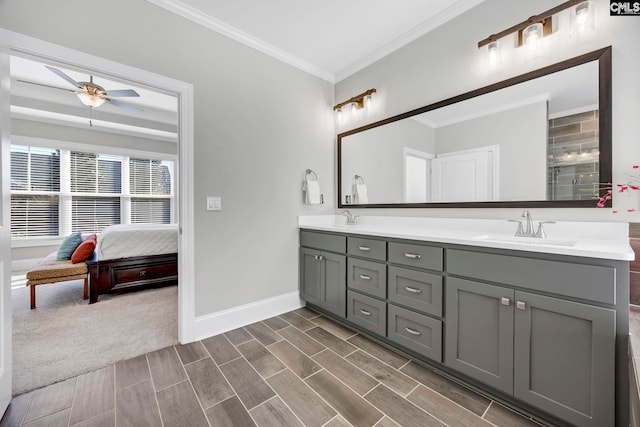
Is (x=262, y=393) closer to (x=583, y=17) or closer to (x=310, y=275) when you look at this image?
(x=310, y=275)

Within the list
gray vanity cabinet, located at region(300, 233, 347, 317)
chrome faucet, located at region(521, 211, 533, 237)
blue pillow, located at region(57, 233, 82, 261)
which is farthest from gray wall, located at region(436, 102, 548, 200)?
blue pillow, located at region(57, 233, 82, 261)

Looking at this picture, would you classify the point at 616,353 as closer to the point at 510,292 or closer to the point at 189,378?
the point at 510,292

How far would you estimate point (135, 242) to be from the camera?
329 cm

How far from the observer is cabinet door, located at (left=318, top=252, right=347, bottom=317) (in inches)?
91.1

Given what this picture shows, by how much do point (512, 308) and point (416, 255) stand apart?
0.58 m

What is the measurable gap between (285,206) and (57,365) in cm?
203

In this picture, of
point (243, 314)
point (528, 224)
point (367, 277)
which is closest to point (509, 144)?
point (528, 224)

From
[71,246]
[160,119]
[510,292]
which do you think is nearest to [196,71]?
[510,292]

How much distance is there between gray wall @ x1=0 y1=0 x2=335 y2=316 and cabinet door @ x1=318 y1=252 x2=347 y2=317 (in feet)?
1.40

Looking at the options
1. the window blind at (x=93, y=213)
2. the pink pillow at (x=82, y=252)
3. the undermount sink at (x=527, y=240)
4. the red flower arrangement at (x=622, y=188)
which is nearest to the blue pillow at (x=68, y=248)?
the pink pillow at (x=82, y=252)

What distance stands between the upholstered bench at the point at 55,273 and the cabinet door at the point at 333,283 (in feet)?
8.97

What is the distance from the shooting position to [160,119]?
5000 mm

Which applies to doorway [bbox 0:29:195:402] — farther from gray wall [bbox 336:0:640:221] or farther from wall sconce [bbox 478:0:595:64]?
wall sconce [bbox 478:0:595:64]

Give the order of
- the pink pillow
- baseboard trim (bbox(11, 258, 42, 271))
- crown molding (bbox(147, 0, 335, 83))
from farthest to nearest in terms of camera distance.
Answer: baseboard trim (bbox(11, 258, 42, 271)) < the pink pillow < crown molding (bbox(147, 0, 335, 83))
